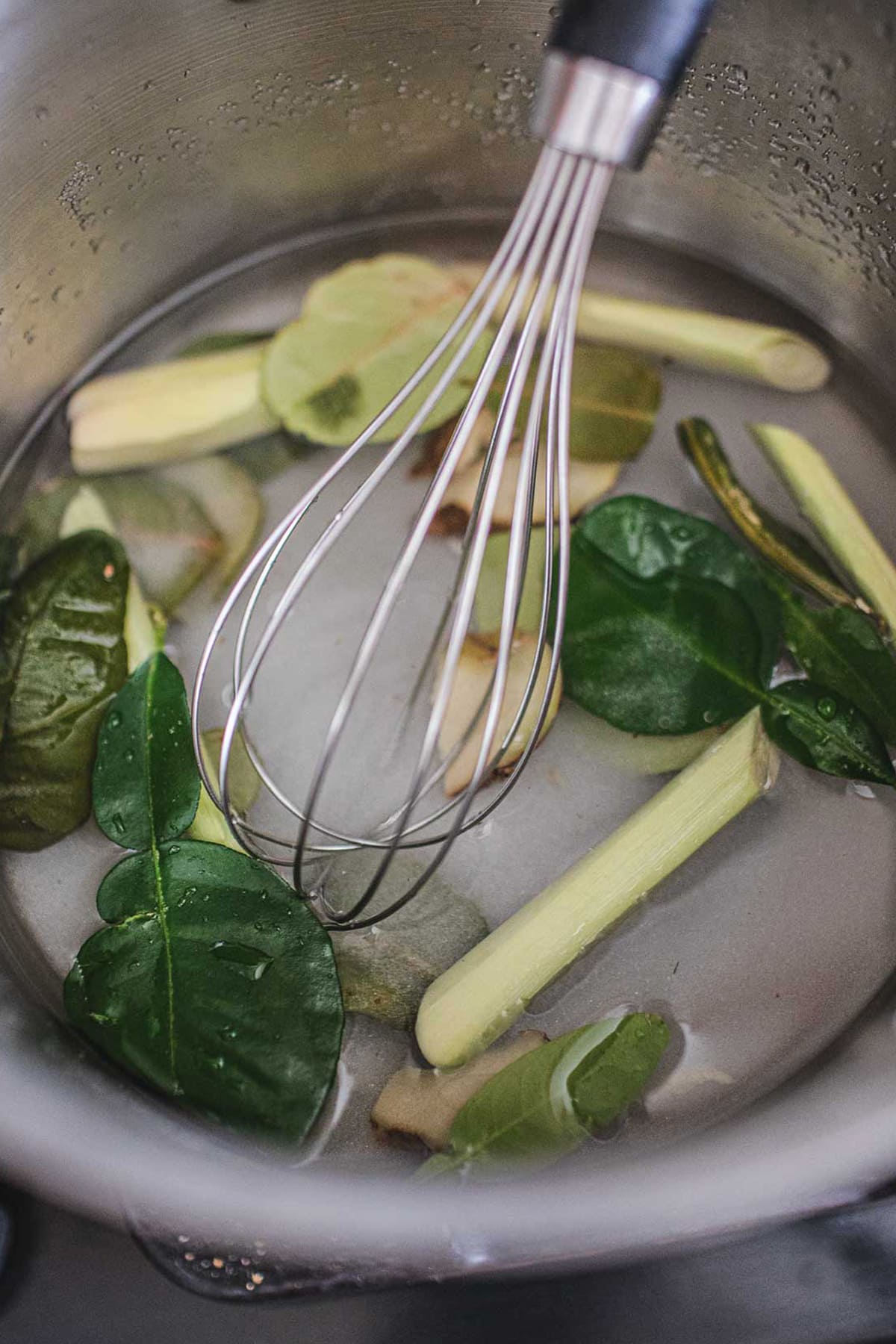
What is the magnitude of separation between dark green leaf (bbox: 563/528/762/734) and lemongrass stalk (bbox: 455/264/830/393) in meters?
0.19

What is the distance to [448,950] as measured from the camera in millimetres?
551

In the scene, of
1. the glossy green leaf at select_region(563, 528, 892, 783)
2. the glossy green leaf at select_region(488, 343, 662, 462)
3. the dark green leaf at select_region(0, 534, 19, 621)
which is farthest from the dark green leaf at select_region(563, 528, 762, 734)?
the dark green leaf at select_region(0, 534, 19, 621)

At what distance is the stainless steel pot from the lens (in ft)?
1.22

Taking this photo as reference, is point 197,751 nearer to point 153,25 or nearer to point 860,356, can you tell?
point 153,25

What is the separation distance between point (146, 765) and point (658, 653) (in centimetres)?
28

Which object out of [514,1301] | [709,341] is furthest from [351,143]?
[514,1301]

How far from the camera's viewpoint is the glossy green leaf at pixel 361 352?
0.66 m

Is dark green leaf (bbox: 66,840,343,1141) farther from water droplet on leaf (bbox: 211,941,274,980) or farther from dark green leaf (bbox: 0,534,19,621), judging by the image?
dark green leaf (bbox: 0,534,19,621)

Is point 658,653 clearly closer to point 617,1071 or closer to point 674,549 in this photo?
point 674,549

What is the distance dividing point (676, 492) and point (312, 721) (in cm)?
28

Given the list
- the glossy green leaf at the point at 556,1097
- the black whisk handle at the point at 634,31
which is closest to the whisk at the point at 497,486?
the black whisk handle at the point at 634,31

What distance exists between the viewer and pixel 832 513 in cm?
64

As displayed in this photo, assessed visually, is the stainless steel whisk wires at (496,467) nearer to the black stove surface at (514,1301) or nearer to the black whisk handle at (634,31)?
the black whisk handle at (634,31)

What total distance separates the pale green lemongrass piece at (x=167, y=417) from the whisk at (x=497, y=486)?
0.08m
